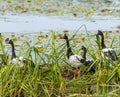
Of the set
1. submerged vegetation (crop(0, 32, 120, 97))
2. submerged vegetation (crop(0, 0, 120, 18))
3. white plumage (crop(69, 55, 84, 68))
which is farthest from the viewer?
submerged vegetation (crop(0, 0, 120, 18))

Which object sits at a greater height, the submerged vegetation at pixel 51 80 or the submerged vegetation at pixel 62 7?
the submerged vegetation at pixel 62 7

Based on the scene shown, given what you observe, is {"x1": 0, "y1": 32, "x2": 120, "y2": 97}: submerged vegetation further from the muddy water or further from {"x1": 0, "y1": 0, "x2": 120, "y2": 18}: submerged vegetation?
{"x1": 0, "y1": 0, "x2": 120, "y2": 18}: submerged vegetation

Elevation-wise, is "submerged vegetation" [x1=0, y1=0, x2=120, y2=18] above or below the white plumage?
above

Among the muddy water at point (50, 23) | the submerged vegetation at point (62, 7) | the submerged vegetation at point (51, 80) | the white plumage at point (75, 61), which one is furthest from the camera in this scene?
the submerged vegetation at point (62, 7)

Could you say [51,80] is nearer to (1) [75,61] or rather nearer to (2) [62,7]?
(1) [75,61]

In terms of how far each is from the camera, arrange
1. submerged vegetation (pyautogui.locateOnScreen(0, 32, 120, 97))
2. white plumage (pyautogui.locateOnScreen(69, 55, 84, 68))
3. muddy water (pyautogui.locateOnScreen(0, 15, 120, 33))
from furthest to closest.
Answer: muddy water (pyautogui.locateOnScreen(0, 15, 120, 33)) < white plumage (pyautogui.locateOnScreen(69, 55, 84, 68)) < submerged vegetation (pyautogui.locateOnScreen(0, 32, 120, 97))

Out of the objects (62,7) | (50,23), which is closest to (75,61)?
(50,23)

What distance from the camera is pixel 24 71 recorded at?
7.39 m

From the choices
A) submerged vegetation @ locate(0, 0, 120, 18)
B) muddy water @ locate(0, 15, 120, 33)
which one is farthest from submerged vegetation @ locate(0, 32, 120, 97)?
submerged vegetation @ locate(0, 0, 120, 18)

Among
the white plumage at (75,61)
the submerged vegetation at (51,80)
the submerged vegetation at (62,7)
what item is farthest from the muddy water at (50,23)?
the submerged vegetation at (51,80)

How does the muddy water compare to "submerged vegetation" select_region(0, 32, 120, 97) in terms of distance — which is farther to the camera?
the muddy water

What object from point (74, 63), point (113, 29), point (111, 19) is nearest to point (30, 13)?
point (111, 19)

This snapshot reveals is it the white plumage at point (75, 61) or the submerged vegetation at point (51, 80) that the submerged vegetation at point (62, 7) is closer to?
the white plumage at point (75, 61)

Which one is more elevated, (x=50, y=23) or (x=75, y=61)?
(x=50, y=23)
